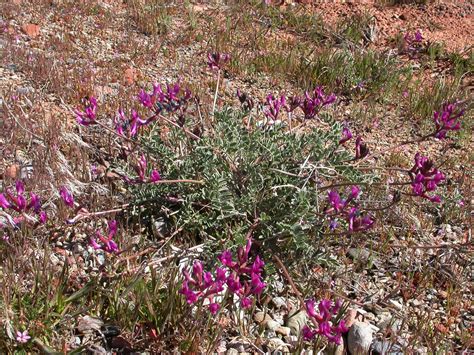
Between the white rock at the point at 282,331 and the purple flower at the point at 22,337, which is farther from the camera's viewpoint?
the white rock at the point at 282,331

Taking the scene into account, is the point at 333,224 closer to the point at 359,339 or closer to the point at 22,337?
the point at 359,339

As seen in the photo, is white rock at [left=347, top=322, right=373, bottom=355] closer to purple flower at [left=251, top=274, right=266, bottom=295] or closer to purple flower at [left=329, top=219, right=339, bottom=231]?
purple flower at [left=329, top=219, right=339, bottom=231]

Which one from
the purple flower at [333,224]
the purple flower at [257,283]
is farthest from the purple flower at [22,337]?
the purple flower at [333,224]

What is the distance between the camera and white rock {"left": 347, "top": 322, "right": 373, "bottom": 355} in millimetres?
2570

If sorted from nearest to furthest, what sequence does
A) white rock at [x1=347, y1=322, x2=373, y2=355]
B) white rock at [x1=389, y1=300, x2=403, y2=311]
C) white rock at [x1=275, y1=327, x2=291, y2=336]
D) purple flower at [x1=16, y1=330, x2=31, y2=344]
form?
purple flower at [x1=16, y1=330, x2=31, y2=344], white rock at [x1=347, y1=322, x2=373, y2=355], white rock at [x1=275, y1=327, x2=291, y2=336], white rock at [x1=389, y1=300, x2=403, y2=311]

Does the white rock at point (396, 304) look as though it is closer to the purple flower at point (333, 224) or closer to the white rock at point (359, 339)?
the white rock at point (359, 339)

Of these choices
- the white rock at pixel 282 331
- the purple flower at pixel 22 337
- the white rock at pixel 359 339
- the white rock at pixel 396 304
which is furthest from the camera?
the white rock at pixel 396 304

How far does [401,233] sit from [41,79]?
11.4 ft

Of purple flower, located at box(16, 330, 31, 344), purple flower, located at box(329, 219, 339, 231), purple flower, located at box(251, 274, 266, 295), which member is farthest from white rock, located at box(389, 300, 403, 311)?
purple flower, located at box(16, 330, 31, 344)

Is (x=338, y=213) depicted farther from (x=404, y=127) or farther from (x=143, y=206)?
(x=404, y=127)

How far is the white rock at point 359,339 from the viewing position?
8.43ft

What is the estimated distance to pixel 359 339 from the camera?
2590 mm

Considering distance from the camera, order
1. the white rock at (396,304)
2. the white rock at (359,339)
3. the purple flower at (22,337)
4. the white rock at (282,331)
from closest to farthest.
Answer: the purple flower at (22,337), the white rock at (359,339), the white rock at (282,331), the white rock at (396,304)

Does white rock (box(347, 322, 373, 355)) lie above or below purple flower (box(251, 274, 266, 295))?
below
